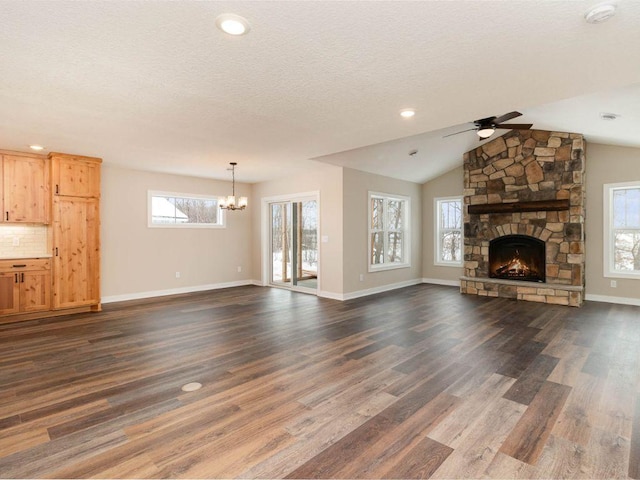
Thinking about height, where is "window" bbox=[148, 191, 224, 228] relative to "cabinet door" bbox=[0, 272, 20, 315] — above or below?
above

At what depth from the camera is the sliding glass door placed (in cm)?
748

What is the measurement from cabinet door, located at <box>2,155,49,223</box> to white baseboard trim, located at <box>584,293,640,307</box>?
9741 millimetres

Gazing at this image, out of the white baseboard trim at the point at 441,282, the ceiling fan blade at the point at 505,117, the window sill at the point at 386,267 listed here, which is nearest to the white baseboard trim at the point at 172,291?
the window sill at the point at 386,267

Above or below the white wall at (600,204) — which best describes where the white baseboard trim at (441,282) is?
below

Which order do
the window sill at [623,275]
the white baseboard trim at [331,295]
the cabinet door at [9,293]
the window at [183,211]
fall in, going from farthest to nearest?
the window at [183,211], the white baseboard trim at [331,295], the window sill at [623,275], the cabinet door at [9,293]

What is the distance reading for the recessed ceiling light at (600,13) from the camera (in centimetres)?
193

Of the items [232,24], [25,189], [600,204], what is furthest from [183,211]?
[600,204]

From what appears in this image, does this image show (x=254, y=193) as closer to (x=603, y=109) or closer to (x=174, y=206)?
A: (x=174, y=206)

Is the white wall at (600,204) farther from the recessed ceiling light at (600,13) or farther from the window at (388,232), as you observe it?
the recessed ceiling light at (600,13)

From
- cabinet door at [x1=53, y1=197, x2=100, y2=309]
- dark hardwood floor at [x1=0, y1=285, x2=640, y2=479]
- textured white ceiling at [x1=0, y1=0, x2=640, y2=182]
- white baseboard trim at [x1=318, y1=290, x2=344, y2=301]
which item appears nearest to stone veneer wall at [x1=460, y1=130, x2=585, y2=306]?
dark hardwood floor at [x1=0, y1=285, x2=640, y2=479]

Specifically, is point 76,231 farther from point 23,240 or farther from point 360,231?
point 360,231

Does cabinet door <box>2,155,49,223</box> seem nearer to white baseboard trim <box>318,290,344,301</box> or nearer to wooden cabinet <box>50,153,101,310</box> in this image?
wooden cabinet <box>50,153,101,310</box>

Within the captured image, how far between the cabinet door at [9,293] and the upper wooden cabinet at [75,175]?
56.0 inches

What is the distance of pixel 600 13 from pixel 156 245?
7.26m
